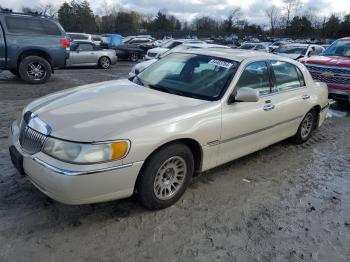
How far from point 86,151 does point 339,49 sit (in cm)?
901

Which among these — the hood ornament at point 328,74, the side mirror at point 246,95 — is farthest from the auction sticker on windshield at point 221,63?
the hood ornament at point 328,74

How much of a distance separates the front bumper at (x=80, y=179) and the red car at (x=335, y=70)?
6.89 metres

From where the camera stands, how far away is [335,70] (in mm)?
8523

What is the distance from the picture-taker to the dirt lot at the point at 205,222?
2.92 metres

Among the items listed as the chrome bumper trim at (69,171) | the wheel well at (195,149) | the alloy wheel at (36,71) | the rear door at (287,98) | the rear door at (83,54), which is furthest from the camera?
the rear door at (83,54)

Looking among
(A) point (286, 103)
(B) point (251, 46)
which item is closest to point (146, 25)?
(B) point (251, 46)

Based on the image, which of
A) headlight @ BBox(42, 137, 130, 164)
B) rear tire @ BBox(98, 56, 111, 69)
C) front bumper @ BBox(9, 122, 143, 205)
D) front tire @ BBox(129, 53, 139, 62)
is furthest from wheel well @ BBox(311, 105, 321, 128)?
front tire @ BBox(129, 53, 139, 62)

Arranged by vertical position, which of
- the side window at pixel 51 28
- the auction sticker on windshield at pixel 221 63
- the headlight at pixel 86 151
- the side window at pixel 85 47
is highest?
the side window at pixel 51 28

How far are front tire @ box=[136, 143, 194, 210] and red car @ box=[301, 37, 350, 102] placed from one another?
6181 mm

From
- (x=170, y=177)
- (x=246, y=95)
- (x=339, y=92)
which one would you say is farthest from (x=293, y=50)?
(x=170, y=177)

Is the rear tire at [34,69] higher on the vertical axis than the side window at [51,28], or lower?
lower

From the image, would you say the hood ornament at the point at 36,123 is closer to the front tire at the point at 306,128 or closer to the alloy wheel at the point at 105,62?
the front tire at the point at 306,128

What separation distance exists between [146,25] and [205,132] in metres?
78.2

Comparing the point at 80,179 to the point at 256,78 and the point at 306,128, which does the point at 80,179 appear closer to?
the point at 256,78
